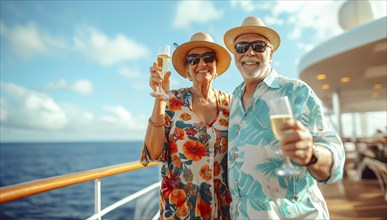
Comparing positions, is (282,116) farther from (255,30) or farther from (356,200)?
(356,200)

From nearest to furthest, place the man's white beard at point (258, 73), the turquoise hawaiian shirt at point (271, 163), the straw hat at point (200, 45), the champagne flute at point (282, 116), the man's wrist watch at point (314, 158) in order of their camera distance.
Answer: the champagne flute at point (282, 116) → the man's wrist watch at point (314, 158) → the turquoise hawaiian shirt at point (271, 163) → the man's white beard at point (258, 73) → the straw hat at point (200, 45)

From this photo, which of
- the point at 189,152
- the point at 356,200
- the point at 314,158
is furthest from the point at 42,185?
the point at 356,200

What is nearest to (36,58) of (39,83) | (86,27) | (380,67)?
(39,83)

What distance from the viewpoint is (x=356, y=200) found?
4914 mm

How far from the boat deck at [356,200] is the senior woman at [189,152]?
313 centimetres

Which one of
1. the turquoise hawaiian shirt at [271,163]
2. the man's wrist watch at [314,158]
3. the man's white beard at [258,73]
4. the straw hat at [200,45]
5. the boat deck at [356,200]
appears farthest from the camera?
the boat deck at [356,200]

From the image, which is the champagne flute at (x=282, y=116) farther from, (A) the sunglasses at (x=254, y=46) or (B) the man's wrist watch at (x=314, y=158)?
(A) the sunglasses at (x=254, y=46)

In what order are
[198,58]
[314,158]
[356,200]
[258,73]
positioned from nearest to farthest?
[314,158]
[258,73]
[198,58]
[356,200]

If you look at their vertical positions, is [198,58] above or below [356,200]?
above

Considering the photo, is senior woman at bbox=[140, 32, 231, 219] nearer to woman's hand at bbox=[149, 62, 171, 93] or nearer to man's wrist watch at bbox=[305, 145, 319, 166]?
woman's hand at bbox=[149, 62, 171, 93]

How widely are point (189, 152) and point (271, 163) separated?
1.58 feet

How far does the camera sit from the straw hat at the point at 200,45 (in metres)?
1.81

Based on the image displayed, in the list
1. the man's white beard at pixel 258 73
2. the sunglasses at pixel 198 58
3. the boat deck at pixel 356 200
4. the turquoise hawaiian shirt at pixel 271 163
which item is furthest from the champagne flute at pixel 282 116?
the boat deck at pixel 356 200

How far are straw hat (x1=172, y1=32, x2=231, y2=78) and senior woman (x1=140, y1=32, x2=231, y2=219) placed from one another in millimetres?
23
